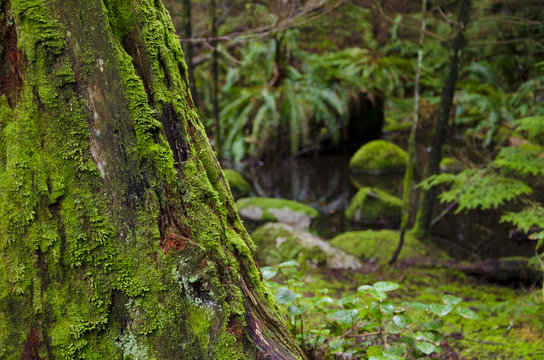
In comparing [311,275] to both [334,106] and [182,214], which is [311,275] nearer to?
[182,214]

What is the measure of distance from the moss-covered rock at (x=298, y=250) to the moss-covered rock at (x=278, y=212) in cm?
141

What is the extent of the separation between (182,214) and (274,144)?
9712 mm

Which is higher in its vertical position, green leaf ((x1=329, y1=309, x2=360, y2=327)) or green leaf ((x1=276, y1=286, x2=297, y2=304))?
green leaf ((x1=276, y1=286, x2=297, y2=304))

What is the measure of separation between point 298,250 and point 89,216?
3.94 m

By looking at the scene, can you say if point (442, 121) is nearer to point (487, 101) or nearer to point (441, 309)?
point (441, 309)

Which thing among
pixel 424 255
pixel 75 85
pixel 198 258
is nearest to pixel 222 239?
pixel 198 258

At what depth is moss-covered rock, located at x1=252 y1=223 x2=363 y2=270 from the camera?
4957 millimetres

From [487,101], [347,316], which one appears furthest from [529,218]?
[487,101]

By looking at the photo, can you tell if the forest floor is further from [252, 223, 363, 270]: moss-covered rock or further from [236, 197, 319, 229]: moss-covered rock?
[236, 197, 319, 229]: moss-covered rock

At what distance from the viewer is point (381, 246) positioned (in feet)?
18.1

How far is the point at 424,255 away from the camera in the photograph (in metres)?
5.27

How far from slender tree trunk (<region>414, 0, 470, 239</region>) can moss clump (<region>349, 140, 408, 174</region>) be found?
4.13 metres

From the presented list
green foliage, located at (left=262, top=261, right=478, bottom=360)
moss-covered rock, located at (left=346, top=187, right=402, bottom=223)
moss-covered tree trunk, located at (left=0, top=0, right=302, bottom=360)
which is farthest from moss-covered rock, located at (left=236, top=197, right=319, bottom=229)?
moss-covered tree trunk, located at (left=0, top=0, right=302, bottom=360)

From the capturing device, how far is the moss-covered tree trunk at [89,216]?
1.31 meters
